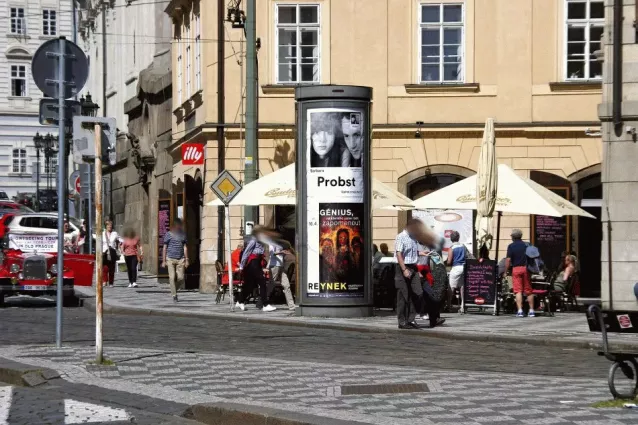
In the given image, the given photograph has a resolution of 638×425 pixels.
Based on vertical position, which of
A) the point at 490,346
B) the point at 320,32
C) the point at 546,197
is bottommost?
the point at 490,346

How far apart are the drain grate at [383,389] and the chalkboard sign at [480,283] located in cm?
1341

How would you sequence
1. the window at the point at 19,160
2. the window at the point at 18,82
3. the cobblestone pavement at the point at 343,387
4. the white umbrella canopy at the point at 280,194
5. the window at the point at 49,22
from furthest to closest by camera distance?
the window at the point at 49,22, the window at the point at 18,82, the window at the point at 19,160, the white umbrella canopy at the point at 280,194, the cobblestone pavement at the point at 343,387

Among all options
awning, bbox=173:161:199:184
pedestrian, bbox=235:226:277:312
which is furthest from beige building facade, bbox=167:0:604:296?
pedestrian, bbox=235:226:277:312

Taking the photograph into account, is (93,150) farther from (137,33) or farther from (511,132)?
(137,33)

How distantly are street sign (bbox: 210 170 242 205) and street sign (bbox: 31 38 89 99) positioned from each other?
11499mm

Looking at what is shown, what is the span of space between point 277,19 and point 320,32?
105cm

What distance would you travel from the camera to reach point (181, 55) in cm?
4009

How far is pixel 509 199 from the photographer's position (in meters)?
26.8

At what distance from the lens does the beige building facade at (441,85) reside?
33.3 meters

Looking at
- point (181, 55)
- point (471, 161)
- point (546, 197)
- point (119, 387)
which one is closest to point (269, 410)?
point (119, 387)

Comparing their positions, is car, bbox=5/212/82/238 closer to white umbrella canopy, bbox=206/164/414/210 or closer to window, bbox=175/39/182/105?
window, bbox=175/39/182/105

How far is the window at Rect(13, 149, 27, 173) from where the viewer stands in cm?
9844

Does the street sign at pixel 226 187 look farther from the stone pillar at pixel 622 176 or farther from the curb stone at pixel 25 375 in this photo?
the curb stone at pixel 25 375

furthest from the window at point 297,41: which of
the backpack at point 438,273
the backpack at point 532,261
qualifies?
the backpack at point 438,273
